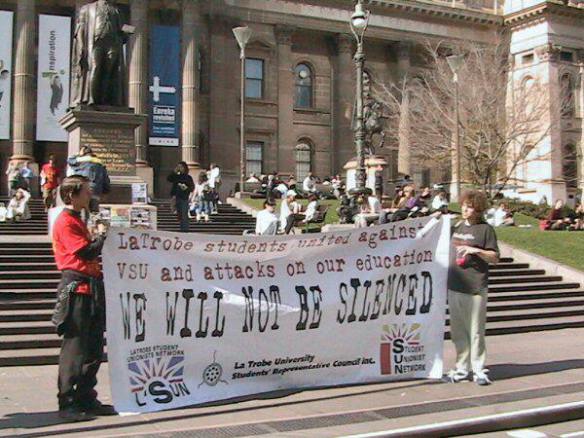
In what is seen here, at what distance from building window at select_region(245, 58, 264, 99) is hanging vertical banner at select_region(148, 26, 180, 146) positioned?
689 cm

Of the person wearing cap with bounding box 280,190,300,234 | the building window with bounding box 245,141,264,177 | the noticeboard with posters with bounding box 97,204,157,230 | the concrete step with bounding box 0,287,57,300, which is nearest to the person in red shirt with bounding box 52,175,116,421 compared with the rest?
the concrete step with bounding box 0,287,57,300

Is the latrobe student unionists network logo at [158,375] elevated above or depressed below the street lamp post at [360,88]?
below

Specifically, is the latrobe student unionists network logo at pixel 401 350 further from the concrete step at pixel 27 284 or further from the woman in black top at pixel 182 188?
the woman in black top at pixel 182 188

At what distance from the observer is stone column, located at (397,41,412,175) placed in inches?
1645

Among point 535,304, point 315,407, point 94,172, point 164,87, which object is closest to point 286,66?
point 164,87

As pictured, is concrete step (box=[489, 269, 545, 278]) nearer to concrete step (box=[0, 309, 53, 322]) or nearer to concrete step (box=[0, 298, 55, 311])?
concrete step (box=[0, 298, 55, 311])

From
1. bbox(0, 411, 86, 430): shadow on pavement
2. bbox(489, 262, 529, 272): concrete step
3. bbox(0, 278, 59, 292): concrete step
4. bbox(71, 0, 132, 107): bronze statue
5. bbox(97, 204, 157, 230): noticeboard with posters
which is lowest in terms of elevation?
bbox(0, 411, 86, 430): shadow on pavement

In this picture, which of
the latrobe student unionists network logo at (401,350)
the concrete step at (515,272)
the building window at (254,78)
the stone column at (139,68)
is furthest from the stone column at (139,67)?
the latrobe student unionists network logo at (401,350)

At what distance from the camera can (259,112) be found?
151 ft

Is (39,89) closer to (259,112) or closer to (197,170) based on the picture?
(197,170)

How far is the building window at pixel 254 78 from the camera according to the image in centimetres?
4591

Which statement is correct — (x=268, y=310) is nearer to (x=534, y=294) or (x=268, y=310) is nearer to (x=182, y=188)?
(x=534, y=294)

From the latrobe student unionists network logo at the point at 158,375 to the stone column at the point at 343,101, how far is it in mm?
41551

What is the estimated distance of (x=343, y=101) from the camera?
4806 cm
